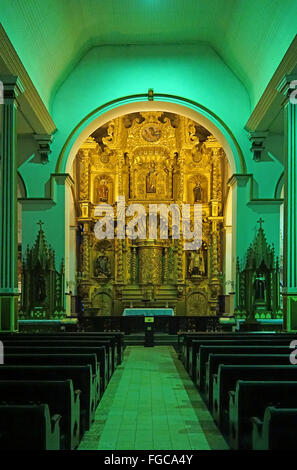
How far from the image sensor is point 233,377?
5.64 metres

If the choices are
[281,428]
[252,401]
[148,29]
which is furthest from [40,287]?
[281,428]

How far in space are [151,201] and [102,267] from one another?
10.5 ft

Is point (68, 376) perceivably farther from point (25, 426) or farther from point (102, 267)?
point (102, 267)

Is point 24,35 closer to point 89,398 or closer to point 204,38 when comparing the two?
point 204,38

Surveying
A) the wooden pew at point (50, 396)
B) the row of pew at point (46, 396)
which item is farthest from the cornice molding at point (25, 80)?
the wooden pew at point (50, 396)

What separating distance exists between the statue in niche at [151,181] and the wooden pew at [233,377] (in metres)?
15.9

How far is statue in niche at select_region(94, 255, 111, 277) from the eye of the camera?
21.2 m

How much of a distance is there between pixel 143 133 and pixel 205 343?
14289 millimetres

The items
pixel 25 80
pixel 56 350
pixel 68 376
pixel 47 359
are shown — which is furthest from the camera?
pixel 25 80

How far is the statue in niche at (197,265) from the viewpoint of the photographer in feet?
69.3

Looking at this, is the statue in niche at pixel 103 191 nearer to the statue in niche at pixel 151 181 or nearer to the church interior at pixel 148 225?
the church interior at pixel 148 225

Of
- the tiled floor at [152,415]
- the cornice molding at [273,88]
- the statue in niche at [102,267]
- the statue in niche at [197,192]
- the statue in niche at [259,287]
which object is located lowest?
the tiled floor at [152,415]
